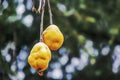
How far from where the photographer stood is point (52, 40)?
1103 millimetres

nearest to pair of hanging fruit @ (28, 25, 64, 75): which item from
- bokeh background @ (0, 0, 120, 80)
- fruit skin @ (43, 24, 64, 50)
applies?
fruit skin @ (43, 24, 64, 50)

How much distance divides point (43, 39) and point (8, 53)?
6.39ft

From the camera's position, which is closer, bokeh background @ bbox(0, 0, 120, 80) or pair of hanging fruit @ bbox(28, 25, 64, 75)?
pair of hanging fruit @ bbox(28, 25, 64, 75)

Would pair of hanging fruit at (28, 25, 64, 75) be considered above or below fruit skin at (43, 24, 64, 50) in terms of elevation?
below

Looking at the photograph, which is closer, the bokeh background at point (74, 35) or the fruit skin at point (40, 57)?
the fruit skin at point (40, 57)

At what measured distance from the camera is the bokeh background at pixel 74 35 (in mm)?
2789

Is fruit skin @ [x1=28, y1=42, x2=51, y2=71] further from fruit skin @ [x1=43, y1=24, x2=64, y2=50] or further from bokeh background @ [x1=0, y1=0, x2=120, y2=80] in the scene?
bokeh background @ [x1=0, y1=0, x2=120, y2=80]

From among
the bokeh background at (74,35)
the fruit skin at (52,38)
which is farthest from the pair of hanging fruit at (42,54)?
the bokeh background at (74,35)

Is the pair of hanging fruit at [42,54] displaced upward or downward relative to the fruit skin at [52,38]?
downward

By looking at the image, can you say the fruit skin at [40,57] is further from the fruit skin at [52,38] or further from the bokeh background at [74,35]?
the bokeh background at [74,35]

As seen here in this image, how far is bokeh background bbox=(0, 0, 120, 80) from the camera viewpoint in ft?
9.15

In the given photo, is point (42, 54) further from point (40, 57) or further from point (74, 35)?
point (74, 35)

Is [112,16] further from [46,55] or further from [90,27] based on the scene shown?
[46,55]

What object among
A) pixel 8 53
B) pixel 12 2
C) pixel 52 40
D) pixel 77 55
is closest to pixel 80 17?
pixel 77 55
